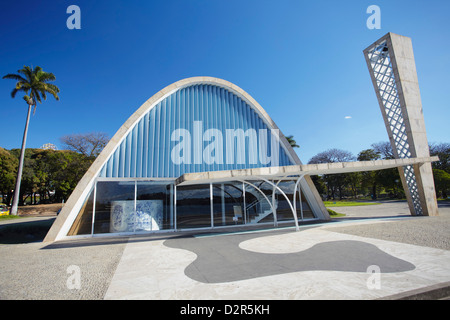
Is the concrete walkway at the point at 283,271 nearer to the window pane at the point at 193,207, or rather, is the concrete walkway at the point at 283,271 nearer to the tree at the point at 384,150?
the window pane at the point at 193,207

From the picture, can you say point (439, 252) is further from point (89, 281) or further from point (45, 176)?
point (45, 176)

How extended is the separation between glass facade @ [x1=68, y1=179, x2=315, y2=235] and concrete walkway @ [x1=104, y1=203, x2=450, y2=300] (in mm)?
5463

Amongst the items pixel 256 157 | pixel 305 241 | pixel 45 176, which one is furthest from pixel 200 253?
pixel 45 176

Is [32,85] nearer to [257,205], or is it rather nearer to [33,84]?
[33,84]

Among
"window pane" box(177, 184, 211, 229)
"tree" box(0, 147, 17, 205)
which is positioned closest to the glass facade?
"window pane" box(177, 184, 211, 229)

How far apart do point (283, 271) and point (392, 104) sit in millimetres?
18020

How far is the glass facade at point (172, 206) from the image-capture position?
13117mm

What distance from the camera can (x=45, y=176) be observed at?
46625 millimetres

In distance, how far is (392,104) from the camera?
56.7ft

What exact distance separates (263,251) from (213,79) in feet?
43.7

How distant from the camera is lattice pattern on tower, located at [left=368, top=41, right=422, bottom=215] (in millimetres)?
16469

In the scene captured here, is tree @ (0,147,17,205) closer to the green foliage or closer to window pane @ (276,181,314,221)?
the green foliage

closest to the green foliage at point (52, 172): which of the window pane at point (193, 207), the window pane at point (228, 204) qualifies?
the window pane at point (193, 207)
